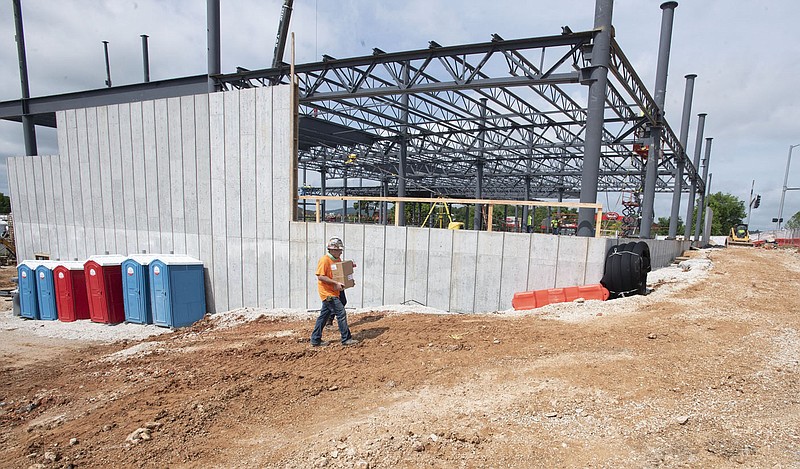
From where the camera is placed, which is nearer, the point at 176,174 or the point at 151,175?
the point at 176,174

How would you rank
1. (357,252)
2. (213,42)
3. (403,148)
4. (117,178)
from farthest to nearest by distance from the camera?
(403,148) < (117,178) < (213,42) < (357,252)

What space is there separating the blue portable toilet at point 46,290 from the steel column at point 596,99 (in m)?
16.2

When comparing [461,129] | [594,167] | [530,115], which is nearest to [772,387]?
[594,167]

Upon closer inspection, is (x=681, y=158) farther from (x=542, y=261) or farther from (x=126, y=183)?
(x=126, y=183)

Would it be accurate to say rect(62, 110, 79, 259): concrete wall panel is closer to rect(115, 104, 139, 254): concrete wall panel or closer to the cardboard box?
rect(115, 104, 139, 254): concrete wall panel

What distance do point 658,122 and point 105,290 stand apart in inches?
849

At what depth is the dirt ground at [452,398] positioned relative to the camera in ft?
9.68

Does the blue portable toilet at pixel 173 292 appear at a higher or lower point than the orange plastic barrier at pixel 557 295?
lower

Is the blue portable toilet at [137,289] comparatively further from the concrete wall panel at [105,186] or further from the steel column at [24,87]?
the steel column at [24,87]

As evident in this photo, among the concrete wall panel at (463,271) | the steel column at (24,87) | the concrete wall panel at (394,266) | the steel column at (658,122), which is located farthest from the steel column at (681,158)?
the steel column at (24,87)

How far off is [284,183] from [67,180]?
1038 cm

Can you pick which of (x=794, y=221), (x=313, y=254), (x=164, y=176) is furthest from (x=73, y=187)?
(x=794, y=221)

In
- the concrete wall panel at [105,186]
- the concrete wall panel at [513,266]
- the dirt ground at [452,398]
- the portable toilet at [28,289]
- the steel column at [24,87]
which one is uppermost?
the steel column at [24,87]

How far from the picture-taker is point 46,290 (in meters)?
12.1
